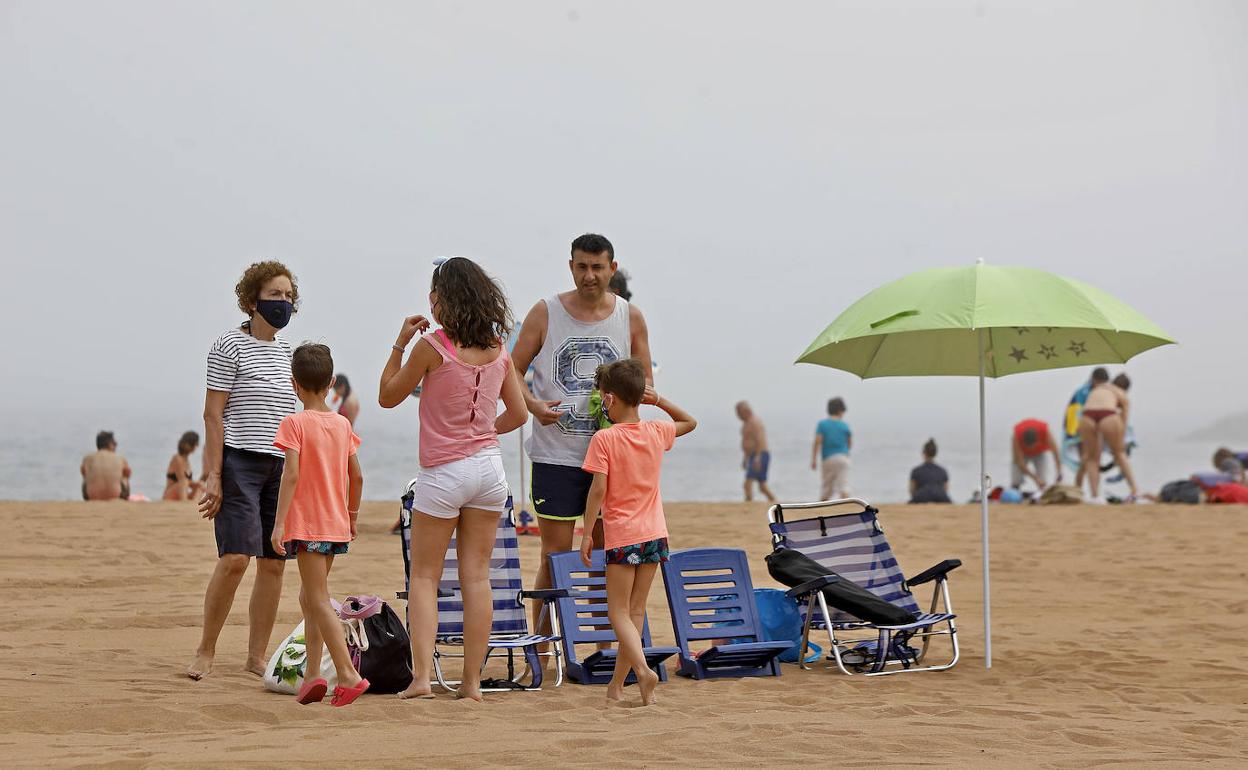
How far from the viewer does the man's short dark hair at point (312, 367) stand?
17.6 feet

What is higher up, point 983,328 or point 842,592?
point 983,328

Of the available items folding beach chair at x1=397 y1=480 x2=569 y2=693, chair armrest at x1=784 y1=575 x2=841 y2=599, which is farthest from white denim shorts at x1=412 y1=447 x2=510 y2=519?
chair armrest at x1=784 y1=575 x2=841 y2=599

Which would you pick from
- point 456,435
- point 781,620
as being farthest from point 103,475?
point 456,435

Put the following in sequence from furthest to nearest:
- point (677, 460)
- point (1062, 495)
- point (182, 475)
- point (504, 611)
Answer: point (677, 460)
point (1062, 495)
point (182, 475)
point (504, 611)

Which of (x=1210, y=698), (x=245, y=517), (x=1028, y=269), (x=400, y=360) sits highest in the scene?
(x=1028, y=269)

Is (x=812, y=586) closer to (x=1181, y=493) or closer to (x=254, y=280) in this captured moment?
(x=254, y=280)

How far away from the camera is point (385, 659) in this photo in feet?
18.4

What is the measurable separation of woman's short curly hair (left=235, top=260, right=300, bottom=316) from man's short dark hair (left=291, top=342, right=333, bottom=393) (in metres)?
0.55

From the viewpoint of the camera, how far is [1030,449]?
57.7 feet

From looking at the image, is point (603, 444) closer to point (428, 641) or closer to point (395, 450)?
point (428, 641)

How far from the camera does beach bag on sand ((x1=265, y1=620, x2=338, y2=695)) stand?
5480 millimetres

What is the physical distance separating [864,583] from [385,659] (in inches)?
106

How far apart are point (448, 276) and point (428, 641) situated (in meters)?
1.39

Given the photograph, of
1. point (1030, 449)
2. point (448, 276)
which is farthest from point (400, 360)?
point (1030, 449)
